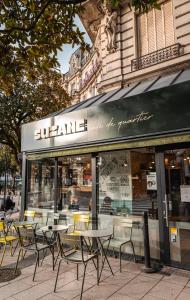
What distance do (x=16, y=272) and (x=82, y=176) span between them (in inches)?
136

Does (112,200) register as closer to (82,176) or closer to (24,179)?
(82,176)

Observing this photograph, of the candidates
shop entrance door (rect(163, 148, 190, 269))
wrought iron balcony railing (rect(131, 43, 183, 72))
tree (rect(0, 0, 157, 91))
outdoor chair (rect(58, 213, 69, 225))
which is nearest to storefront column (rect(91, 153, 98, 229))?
outdoor chair (rect(58, 213, 69, 225))

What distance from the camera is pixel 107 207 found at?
285 inches

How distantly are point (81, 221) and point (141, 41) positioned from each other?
23.7 ft

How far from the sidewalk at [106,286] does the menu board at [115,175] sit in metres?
2.16

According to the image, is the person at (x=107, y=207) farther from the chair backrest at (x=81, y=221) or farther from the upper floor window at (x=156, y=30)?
the upper floor window at (x=156, y=30)

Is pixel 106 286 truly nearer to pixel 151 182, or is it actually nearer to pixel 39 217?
pixel 151 182

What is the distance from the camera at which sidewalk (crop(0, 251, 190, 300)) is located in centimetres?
433

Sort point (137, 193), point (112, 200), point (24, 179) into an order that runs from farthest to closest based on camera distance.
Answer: point (24, 179) → point (112, 200) → point (137, 193)

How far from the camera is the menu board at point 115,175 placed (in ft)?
23.8

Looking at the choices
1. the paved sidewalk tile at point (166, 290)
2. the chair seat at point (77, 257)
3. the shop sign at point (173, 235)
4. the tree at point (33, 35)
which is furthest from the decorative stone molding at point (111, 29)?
A: the paved sidewalk tile at point (166, 290)

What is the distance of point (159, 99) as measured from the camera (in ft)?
19.9

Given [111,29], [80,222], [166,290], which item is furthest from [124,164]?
[111,29]

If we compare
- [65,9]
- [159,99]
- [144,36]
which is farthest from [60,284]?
[144,36]
